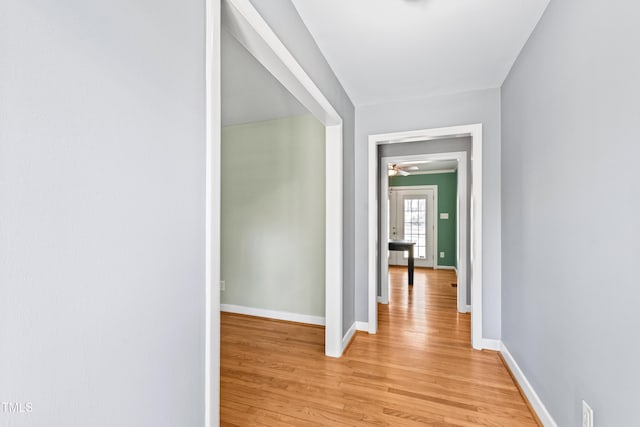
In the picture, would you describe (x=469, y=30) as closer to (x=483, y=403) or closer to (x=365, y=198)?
(x=365, y=198)

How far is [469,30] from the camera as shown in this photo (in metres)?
1.98

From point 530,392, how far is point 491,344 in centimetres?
86

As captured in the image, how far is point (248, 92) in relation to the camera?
2.81 m

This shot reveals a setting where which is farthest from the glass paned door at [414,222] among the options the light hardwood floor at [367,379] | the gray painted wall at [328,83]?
the gray painted wall at [328,83]

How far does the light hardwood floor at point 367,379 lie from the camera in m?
1.79

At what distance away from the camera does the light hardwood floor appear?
1.79 metres

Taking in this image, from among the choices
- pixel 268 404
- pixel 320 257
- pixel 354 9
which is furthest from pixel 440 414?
pixel 354 9

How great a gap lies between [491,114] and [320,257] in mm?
2234

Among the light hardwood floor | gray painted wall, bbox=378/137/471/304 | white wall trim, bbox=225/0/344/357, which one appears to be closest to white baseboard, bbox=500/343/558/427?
the light hardwood floor

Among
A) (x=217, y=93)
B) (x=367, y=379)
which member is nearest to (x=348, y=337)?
(x=367, y=379)

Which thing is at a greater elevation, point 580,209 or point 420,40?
point 420,40

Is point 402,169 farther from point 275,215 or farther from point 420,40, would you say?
point 420,40

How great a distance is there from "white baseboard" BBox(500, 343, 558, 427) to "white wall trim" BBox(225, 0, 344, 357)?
4.41 ft

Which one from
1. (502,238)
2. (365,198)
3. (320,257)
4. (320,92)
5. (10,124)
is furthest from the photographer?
(320,257)
